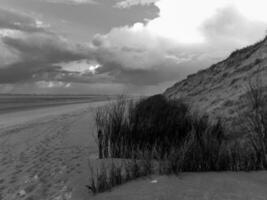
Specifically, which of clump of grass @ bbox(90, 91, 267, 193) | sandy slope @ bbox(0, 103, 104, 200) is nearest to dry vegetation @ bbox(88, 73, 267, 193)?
clump of grass @ bbox(90, 91, 267, 193)

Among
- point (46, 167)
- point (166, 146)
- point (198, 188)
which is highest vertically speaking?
point (166, 146)

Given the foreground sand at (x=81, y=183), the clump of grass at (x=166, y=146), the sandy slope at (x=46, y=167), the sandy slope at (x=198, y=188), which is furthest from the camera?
the sandy slope at (x=46, y=167)

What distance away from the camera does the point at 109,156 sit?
349 inches

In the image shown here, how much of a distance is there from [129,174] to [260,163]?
2.77 meters

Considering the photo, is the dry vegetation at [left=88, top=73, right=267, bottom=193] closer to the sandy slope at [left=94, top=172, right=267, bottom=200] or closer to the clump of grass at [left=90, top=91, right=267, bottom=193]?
the clump of grass at [left=90, top=91, right=267, bottom=193]

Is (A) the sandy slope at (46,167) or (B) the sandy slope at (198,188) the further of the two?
(A) the sandy slope at (46,167)

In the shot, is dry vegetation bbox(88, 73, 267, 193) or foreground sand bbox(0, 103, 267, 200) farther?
dry vegetation bbox(88, 73, 267, 193)

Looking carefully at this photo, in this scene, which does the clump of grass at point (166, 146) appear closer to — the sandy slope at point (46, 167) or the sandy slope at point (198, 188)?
the sandy slope at point (198, 188)

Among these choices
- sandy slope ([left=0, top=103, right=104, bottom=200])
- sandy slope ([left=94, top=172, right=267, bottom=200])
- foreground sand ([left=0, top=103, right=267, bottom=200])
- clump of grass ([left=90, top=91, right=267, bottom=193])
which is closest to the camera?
sandy slope ([left=94, top=172, right=267, bottom=200])

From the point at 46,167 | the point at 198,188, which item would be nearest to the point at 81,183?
the point at 46,167

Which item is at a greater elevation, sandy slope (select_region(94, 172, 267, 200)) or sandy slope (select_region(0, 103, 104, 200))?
sandy slope (select_region(94, 172, 267, 200))

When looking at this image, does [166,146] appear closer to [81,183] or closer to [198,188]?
[81,183]

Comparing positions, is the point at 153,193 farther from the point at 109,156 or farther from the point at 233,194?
the point at 109,156

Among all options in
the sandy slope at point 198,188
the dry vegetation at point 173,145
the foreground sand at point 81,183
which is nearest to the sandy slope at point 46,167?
the foreground sand at point 81,183
